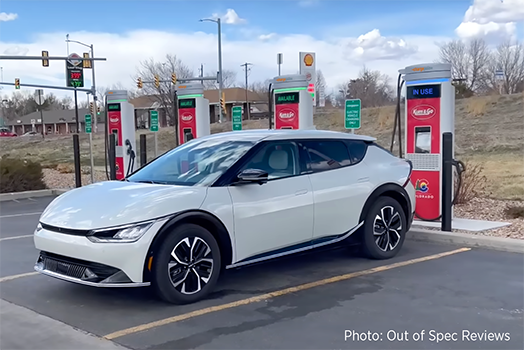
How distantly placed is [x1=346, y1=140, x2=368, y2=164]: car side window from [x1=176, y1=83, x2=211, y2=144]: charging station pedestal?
7560 mm

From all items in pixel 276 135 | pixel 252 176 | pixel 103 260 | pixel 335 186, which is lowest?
pixel 103 260

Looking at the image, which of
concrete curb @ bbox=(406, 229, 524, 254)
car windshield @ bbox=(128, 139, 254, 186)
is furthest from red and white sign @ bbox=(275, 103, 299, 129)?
car windshield @ bbox=(128, 139, 254, 186)

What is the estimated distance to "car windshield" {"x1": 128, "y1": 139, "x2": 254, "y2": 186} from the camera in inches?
233

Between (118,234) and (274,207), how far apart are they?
170 centimetres

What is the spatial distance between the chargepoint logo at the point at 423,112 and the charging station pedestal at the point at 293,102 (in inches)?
123

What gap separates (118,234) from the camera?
5.03 metres

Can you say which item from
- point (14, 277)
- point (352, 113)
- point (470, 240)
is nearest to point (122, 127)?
point (352, 113)

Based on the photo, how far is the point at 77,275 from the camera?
520 centimetres

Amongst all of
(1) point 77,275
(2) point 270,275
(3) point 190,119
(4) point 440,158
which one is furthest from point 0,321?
(3) point 190,119

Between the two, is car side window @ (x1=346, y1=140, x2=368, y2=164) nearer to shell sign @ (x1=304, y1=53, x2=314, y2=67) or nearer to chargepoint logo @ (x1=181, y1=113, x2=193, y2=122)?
chargepoint logo @ (x1=181, y1=113, x2=193, y2=122)

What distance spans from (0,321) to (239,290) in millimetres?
2241

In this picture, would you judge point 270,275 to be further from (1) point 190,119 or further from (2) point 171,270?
(1) point 190,119

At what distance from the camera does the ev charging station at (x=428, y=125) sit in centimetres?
902

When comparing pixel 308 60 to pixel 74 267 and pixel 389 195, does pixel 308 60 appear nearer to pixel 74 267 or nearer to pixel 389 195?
pixel 389 195
